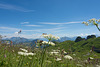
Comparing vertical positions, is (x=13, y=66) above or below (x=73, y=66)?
above

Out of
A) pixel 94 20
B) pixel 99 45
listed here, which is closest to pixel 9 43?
pixel 94 20

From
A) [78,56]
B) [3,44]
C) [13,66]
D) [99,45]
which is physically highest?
[3,44]

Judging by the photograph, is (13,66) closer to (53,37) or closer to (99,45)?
(53,37)

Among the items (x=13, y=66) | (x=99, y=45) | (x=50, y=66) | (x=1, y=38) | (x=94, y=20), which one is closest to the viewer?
(x=13, y=66)

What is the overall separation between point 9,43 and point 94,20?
7.43 meters

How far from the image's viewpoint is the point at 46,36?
479cm

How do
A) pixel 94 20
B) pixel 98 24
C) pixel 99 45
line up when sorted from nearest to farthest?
pixel 98 24 → pixel 94 20 → pixel 99 45

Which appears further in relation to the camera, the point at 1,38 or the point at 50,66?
the point at 1,38

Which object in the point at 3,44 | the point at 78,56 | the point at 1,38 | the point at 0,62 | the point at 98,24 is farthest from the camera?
the point at 3,44

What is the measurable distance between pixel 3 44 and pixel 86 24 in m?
7.73

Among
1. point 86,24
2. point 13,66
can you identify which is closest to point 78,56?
point 86,24

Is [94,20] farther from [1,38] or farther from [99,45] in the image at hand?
[99,45]

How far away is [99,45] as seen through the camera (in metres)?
169

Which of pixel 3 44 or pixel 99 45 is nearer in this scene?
pixel 3 44
